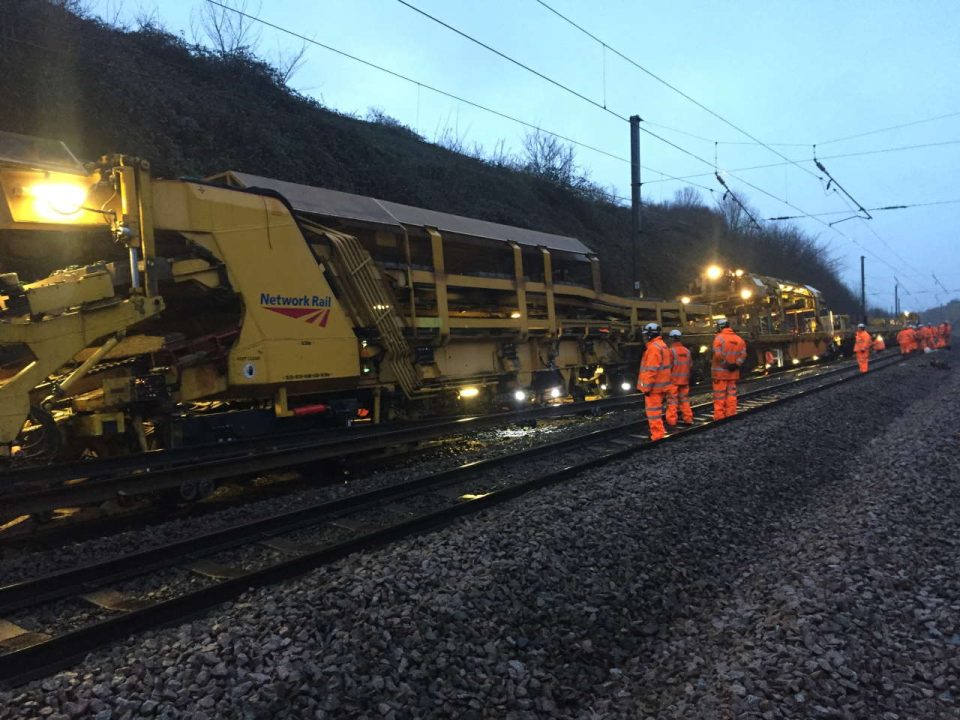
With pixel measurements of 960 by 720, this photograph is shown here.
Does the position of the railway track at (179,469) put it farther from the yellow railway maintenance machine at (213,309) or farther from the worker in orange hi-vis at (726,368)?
the worker in orange hi-vis at (726,368)

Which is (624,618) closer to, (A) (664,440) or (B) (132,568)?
(B) (132,568)

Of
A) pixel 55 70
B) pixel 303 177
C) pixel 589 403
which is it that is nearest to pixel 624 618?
pixel 589 403

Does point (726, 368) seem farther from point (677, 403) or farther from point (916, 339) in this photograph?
point (916, 339)

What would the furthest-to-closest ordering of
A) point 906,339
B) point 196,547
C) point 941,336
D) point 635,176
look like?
point 941,336 < point 906,339 < point 635,176 < point 196,547

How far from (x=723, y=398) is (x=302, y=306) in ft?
24.0

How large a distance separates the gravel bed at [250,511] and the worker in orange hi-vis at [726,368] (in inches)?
83.2

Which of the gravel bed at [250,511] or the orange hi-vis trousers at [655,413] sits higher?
the orange hi-vis trousers at [655,413]

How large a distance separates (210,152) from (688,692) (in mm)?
16031

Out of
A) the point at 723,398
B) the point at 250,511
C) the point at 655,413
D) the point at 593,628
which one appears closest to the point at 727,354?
the point at 723,398

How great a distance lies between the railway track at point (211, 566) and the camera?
3398mm

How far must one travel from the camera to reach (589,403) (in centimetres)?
1236

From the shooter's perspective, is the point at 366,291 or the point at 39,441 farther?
the point at 366,291

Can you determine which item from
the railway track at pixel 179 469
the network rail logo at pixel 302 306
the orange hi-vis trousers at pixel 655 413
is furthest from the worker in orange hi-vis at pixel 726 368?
the network rail logo at pixel 302 306

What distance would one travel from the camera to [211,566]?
4523 millimetres
